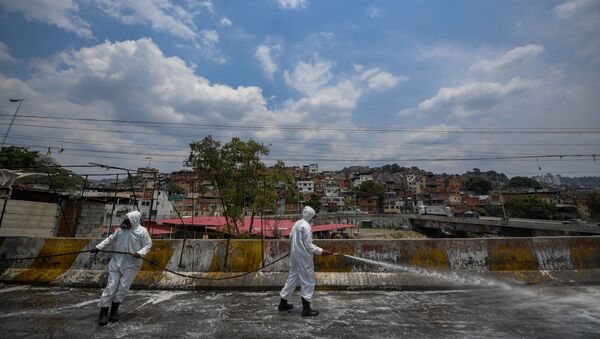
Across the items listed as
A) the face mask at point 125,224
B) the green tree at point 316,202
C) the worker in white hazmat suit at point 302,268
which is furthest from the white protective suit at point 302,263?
the green tree at point 316,202

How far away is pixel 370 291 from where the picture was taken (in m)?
5.44

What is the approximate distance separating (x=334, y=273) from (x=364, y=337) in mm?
2516

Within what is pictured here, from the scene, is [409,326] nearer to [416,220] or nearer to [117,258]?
[117,258]

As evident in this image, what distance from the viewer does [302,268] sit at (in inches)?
182

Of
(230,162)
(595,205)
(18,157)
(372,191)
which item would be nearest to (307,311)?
(230,162)

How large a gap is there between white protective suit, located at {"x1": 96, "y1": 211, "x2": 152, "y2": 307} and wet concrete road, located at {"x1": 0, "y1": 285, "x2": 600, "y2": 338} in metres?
0.40

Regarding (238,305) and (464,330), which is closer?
(464,330)

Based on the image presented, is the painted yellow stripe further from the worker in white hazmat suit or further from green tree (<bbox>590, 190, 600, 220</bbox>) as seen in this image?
green tree (<bbox>590, 190, 600, 220</bbox>)

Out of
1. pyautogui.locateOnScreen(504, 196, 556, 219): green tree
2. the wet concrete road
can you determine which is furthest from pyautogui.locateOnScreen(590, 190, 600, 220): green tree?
the wet concrete road

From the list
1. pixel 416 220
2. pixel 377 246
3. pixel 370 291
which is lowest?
pixel 416 220

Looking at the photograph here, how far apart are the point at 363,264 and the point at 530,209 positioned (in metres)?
98.1

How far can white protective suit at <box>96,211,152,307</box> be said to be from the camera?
161 inches

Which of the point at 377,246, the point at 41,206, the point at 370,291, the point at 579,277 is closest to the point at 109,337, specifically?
the point at 370,291

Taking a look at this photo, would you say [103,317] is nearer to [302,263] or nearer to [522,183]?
[302,263]
